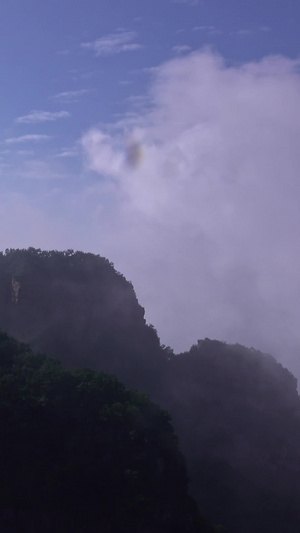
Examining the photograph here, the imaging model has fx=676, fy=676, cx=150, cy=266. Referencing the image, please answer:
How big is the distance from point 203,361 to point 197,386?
86.1 inches

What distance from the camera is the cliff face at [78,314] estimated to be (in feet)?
140

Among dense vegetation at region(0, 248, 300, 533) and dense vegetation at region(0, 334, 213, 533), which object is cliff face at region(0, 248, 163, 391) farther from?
dense vegetation at region(0, 334, 213, 533)

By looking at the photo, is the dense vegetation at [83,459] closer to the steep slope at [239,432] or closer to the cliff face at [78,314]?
the steep slope at [239,432]

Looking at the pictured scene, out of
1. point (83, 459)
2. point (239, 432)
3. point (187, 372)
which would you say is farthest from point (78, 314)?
point (83, 459)

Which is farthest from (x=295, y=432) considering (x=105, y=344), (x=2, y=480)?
(x=2, y=480)

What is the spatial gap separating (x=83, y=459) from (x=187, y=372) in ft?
72.1

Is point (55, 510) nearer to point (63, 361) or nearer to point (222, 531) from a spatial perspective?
point (222, 531)

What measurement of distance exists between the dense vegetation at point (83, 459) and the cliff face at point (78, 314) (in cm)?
1469

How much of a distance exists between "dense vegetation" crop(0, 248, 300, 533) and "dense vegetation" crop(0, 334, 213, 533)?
12845mm

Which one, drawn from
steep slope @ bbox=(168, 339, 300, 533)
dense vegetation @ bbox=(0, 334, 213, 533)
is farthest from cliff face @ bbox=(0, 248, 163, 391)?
dense vegetation @ bbox=(0, 334, 213, 533)

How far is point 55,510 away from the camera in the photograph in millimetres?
23562

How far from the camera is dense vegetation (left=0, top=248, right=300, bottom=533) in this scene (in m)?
40.1

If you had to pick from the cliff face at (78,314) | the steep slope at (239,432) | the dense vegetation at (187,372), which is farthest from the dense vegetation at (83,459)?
the cliff face at (78,314)

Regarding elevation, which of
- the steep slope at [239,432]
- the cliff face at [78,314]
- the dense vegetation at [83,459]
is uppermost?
the cliff face at [78,314]
